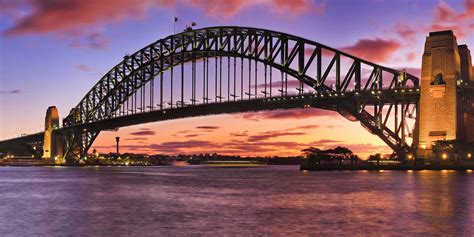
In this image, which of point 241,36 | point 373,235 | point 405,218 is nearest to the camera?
point 373,235

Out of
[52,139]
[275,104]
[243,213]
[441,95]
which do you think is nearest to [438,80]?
[441,95]

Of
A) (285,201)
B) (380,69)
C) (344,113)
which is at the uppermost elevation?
(380,69)

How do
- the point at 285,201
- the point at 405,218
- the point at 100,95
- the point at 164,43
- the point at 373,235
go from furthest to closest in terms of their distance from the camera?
the point at 100,95 < the point at 164,43 < the point at 285,201 < the point at 405,218 < the point at 373,235

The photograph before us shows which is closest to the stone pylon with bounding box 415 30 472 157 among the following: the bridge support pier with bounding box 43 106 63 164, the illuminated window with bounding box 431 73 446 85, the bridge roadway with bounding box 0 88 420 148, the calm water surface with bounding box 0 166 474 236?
the illuminated window with bounding box 431 73 446 85

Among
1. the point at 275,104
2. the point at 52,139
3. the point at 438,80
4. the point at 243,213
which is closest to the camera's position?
the point at 243,213

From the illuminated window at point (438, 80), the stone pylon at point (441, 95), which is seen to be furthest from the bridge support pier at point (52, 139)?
the illuminated window at point (438, 80)

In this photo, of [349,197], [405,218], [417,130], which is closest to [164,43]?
[417,130]

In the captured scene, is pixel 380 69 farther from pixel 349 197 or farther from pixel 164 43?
pixel 349 197

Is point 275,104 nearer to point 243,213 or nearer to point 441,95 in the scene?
point 441,95
